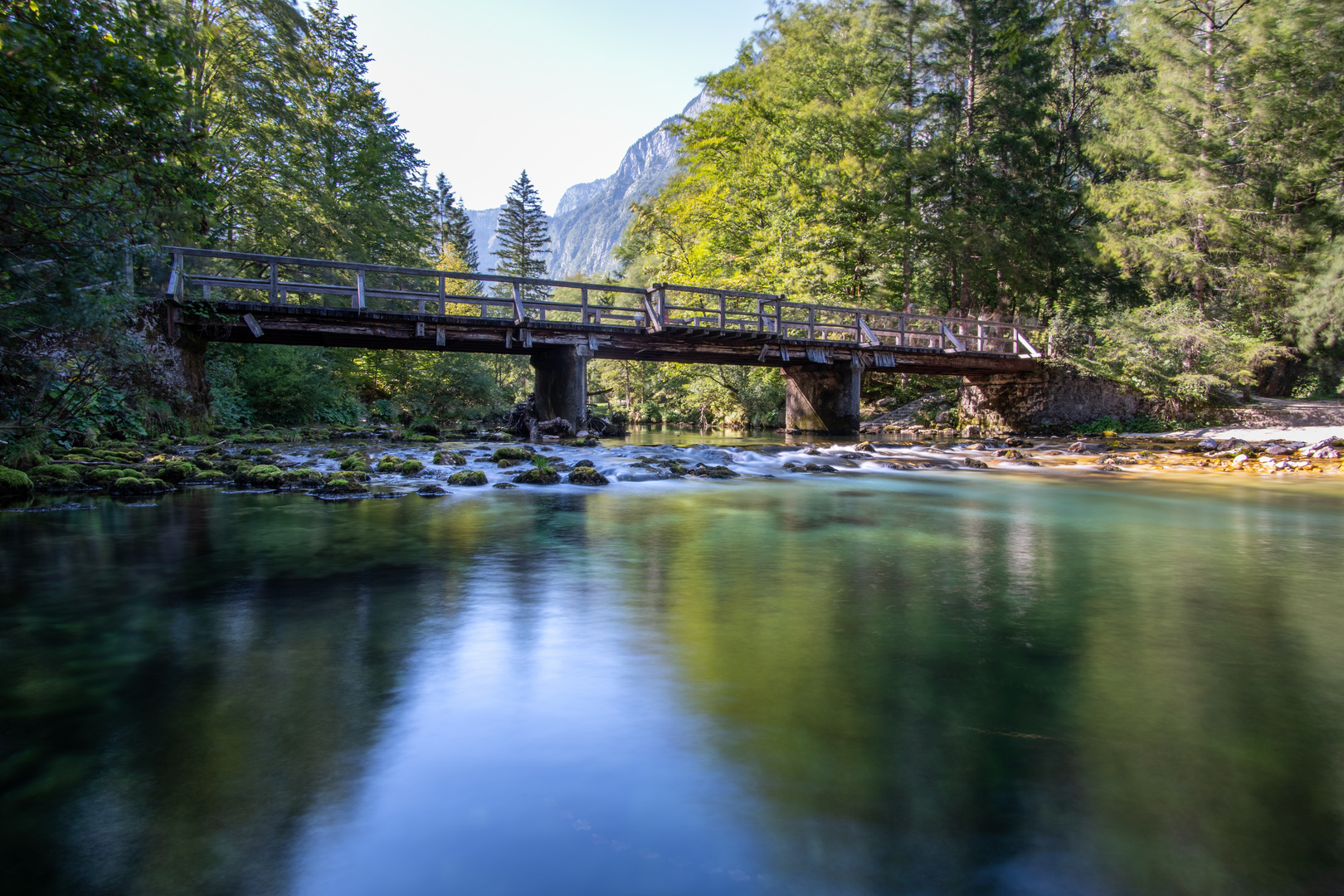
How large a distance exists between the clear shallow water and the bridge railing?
381 inches

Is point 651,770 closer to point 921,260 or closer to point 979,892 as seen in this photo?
point 979,892

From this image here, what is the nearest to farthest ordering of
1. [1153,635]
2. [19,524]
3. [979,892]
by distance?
1. [979,892]
2. [1153,635]
3. [19,524]

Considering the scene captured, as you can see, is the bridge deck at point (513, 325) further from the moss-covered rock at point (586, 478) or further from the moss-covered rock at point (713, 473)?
the moss-covered rock at point (713, 473)

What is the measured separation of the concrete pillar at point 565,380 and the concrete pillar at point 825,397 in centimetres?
778

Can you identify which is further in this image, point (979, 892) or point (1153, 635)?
point (1153, 635)

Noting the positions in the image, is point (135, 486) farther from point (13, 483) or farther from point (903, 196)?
point (903, 196)

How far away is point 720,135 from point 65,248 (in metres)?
27.9

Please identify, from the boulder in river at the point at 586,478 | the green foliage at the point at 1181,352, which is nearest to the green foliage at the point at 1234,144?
the green foliage at the point at 1181,352

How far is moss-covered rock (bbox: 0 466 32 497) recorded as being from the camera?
8.30 m

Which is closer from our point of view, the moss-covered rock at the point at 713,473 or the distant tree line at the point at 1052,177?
the moss-covered rock at the point at 713,473

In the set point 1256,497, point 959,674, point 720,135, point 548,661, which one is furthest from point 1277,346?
point 548,661

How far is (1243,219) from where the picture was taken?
A: 2100 centimetres

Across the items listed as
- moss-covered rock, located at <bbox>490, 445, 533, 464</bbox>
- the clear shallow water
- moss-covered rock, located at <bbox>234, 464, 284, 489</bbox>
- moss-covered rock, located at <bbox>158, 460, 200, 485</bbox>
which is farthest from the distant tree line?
moss-covered rock, located at <bbox>158, 460, 200, 485</bbox>

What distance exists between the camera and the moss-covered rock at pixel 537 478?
1155cm
